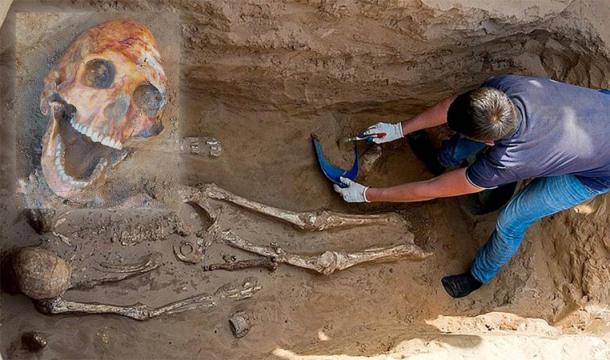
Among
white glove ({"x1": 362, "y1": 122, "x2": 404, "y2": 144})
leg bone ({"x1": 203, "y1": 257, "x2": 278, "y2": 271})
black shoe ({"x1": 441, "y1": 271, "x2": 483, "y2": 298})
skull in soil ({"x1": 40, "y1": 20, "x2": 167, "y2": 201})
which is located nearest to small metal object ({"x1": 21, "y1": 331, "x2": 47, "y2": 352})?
skull in soil ({"x1": 40, "y1": 20, "x2": 167, "y2": 201})

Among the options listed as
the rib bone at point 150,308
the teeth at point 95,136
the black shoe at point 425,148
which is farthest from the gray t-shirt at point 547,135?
the teeth at point 95,136

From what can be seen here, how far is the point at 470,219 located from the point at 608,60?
1177 millimetres

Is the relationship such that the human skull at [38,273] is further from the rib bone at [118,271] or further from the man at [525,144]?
the man at [525,144]

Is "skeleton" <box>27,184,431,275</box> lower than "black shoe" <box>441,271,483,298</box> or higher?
higher

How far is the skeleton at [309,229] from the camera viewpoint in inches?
135

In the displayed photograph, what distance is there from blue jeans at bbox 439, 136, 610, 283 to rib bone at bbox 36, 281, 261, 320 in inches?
49.5

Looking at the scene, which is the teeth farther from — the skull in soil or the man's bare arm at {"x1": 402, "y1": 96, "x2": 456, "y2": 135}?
the man's bare arm at {"x1": 402, "y1": 96, "x2": 456, "y2": 135}

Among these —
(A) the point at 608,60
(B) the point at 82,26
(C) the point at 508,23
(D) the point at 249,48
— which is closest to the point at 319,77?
(D) the point at 249,48

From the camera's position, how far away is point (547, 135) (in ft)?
9.43

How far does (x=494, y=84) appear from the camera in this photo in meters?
3.00

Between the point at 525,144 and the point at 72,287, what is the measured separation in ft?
6.87

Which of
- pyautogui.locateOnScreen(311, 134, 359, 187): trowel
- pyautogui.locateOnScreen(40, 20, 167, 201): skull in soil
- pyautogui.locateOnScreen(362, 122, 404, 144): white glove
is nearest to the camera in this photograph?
pyautogui.locateOnScreen(40, 20, 167, 201): skull in soil

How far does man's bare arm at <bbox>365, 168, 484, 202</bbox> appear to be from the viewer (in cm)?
310

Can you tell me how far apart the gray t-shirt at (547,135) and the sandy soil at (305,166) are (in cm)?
50
